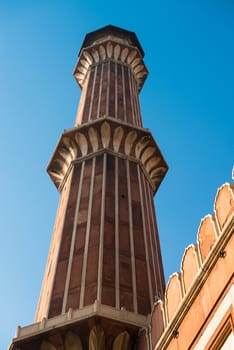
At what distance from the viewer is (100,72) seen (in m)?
24.0

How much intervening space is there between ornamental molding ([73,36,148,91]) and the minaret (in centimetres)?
281

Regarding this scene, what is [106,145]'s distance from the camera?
690 inches

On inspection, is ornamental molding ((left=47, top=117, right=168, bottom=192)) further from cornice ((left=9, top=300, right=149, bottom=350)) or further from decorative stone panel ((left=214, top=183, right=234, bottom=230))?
decorative stone panel ((left=214, top=183, right=234, bottom=230))

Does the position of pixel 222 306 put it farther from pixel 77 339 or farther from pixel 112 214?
pixel 112 214

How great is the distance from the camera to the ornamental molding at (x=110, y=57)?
25.4m

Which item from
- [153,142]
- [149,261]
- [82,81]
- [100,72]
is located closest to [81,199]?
[149,261]

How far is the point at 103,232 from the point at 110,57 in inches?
512

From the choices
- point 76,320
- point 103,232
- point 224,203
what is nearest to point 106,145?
point 103,232

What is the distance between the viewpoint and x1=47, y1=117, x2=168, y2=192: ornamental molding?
1766cm

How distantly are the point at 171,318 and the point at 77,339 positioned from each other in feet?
6.76

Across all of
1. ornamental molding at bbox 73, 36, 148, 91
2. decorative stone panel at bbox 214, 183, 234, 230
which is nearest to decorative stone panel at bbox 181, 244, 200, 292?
decorative stone panel at bbox 214, 183, 234, 230

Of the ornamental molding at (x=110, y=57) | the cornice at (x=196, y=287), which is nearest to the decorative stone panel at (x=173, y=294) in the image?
the cornice at (x=196, y=287)

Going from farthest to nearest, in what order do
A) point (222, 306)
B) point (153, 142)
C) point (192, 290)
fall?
point (153, 142) < point (192, 290) < point (222, 306)

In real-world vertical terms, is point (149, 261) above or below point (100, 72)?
below
